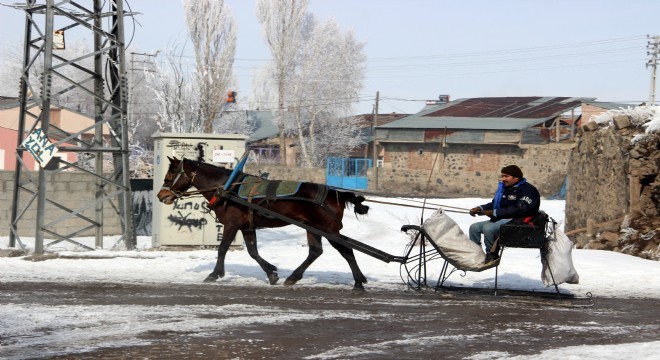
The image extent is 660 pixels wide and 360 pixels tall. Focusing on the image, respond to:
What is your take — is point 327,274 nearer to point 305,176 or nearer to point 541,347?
point 541,347

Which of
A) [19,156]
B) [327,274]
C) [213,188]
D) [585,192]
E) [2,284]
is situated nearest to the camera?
[2,284]

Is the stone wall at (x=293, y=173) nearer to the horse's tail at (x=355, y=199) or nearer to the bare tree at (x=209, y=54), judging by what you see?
the bare tree at (x=209, y=54)

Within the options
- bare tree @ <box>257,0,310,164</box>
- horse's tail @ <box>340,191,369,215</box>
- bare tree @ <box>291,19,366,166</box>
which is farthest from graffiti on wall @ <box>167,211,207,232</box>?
bare tree @ <box>291,19,366,166</box>

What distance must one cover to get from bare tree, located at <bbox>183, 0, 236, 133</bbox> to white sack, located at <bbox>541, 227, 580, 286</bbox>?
5452cm

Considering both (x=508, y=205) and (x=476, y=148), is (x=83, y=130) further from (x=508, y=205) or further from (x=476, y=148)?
(x=476, y=148)

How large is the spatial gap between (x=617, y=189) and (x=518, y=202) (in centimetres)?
864

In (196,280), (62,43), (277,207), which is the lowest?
(196,280)

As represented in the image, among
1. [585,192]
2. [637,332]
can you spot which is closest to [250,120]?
[585,192]

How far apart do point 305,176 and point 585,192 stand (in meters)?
46.6

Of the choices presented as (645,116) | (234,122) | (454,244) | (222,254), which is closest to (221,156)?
(222,254)

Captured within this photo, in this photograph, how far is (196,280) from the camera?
1401 cm

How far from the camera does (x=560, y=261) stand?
11.9 metres

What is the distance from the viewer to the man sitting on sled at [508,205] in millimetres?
11930

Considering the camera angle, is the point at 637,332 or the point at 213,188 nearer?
the point at 637,332
